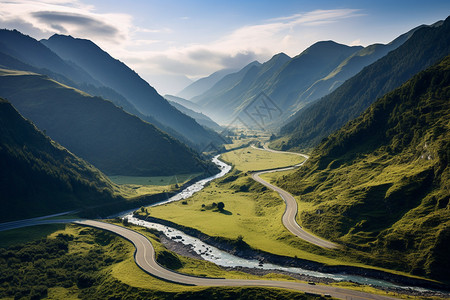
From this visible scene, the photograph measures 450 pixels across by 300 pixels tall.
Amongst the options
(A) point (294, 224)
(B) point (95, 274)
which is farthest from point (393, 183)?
(B) point (95, 274)

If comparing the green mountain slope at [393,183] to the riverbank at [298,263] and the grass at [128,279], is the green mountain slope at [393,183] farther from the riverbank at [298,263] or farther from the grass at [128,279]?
the grass at [128,279]

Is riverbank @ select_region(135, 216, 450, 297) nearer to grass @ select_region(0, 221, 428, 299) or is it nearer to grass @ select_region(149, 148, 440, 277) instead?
grass @ select_region(149, 148, 440, 277)

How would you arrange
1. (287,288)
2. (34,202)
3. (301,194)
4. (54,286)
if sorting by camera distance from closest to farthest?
(287,288) < (54,286) < (34,202) < (301,194)

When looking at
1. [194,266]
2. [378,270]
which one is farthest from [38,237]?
[378,270]

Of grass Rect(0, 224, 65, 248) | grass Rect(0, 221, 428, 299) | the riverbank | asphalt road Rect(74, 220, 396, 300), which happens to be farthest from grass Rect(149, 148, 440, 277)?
grass Rect(0, 224, 65, 248)

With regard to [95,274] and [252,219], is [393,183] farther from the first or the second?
[95,274]

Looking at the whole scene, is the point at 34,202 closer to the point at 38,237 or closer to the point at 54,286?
the point at 38,237

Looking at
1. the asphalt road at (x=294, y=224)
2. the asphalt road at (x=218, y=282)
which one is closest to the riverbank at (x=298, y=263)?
the asphalt road at (x=294, y=224)
